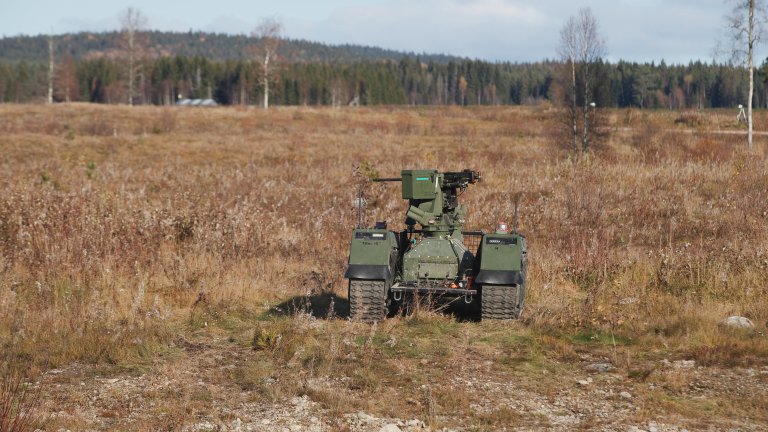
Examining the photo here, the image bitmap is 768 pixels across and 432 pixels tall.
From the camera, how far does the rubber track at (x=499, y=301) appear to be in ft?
28.9

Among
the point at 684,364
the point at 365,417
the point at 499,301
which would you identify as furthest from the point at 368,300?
the point at 684,364

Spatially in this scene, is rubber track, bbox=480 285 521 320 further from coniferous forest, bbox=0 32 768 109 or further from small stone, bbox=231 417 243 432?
coniferous forest, bbox=0 32 768 109

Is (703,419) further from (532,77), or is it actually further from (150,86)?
(532,77)

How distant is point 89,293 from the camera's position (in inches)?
397

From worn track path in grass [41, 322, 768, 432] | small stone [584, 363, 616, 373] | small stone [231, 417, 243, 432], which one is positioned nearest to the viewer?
small stone [231, 417, 243, 432]

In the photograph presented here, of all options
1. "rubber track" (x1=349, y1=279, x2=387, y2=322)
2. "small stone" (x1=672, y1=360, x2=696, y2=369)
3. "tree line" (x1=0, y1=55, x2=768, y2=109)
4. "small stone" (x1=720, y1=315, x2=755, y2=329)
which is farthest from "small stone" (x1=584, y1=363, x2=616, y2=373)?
"tree line" (x1=0, y1=55, x2=768, y2=109)

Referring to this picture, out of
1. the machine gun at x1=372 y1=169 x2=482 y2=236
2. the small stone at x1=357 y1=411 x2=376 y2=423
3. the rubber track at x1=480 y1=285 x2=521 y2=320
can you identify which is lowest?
the small stone at x1=357 y1=411 x2=376 y2=423

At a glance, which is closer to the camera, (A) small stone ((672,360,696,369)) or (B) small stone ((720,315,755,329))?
(A) small stone ((672,360,696,369))

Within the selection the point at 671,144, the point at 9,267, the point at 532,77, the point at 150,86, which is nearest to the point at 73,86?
the point at 150,86

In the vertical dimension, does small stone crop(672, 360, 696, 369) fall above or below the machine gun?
below

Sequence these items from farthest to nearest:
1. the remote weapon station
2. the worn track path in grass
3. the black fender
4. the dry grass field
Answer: the remote weapon station → the black fender → the dry grass field → the worn track path in grass

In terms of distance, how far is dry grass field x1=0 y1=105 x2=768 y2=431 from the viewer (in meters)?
6.39

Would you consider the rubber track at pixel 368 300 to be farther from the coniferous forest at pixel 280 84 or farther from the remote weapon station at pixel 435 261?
the coniferous forest at pixel 280 84

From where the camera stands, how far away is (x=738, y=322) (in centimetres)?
891
